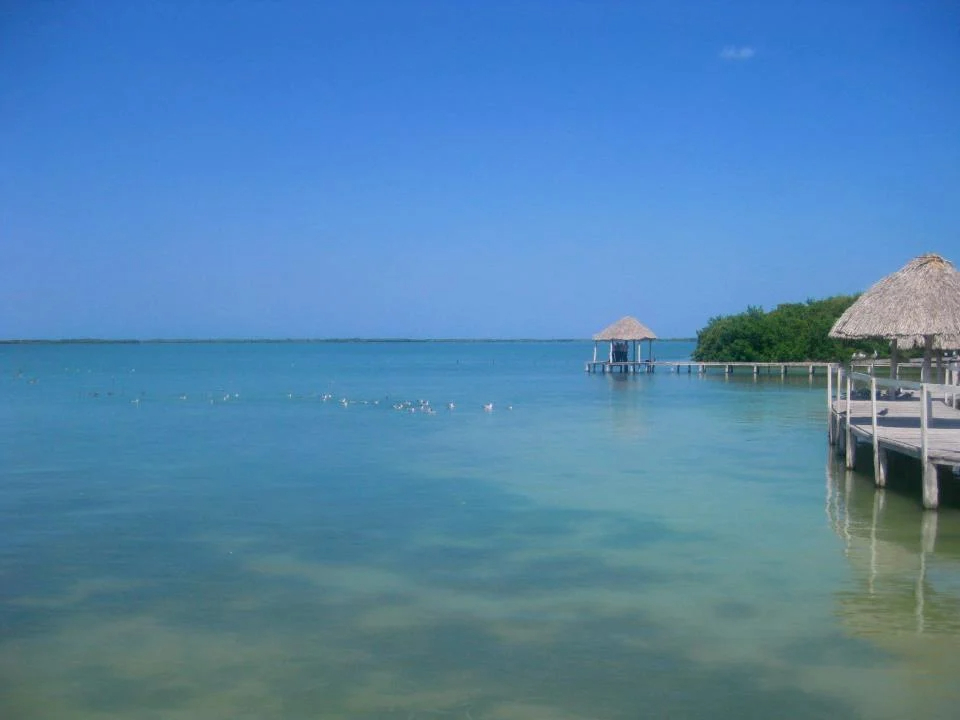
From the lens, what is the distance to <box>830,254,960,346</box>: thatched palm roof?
1605cm

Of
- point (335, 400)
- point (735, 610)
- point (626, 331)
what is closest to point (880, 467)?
point (735, 610)

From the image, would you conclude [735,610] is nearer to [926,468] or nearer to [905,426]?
[926,468]

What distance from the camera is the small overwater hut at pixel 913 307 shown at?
1603 centimetres

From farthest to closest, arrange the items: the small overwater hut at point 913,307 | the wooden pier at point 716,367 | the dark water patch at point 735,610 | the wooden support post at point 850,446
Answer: the wooden pier at point 716,367
the small overwater hut at point 913,307
the wooden support post at point 850,446
the dark water patch at point 735,610

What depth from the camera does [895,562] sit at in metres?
9.59

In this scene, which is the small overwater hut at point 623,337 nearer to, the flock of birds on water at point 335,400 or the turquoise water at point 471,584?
the flock of birds on water at point 335,400

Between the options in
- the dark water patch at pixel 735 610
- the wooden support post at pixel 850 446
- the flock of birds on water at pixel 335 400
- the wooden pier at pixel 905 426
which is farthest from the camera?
the flock of birds on water at pixel 335 400

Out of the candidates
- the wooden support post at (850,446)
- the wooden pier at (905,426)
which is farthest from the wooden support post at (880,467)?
the wooden support post at (850,446)

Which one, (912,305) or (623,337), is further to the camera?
(623,337)

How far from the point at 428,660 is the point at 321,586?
85.4 inches

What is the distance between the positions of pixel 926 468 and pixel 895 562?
2230 millimetres

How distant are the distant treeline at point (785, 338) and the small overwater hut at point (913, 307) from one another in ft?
100

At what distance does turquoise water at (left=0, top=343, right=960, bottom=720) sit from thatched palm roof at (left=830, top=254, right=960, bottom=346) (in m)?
2.48

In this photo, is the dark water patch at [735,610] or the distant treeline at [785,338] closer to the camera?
the dark water patch at [735,610]
